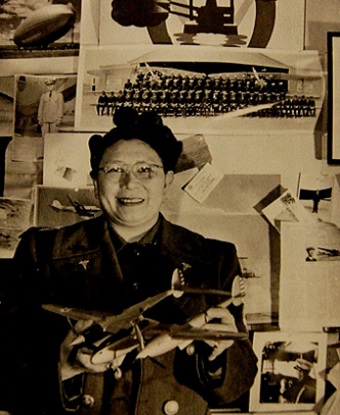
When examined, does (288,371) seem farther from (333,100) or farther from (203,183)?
(333,100)

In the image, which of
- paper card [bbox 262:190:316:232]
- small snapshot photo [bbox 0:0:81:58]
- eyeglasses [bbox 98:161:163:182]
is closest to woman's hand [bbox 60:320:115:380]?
eyeglasses [bbox 98:161:163:182]

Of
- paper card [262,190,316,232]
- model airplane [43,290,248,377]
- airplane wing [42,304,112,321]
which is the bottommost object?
model airplane [43,290,248,377]

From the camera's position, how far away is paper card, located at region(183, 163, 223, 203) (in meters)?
1.09

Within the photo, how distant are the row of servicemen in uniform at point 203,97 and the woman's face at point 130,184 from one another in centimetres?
9

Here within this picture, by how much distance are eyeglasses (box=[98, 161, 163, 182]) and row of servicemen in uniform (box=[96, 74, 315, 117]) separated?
109 mm

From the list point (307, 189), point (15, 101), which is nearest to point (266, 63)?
point (307, 189)

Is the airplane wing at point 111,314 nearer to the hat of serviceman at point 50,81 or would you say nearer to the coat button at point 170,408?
the coat button at point 170,408

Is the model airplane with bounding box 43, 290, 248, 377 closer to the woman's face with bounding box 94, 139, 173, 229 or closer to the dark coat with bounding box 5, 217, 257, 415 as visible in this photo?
the dark coat with bounding box 5, 217, 257, 415

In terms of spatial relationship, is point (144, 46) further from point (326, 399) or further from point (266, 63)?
point (326, 399)

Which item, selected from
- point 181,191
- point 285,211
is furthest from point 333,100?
point 181,191

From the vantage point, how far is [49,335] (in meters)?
1.04

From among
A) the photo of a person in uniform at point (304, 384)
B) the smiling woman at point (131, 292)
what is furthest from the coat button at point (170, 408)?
the photo of a person in uniform at point (304, 384)

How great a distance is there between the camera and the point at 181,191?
1088 millimetres

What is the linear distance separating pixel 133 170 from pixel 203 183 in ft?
0.44
